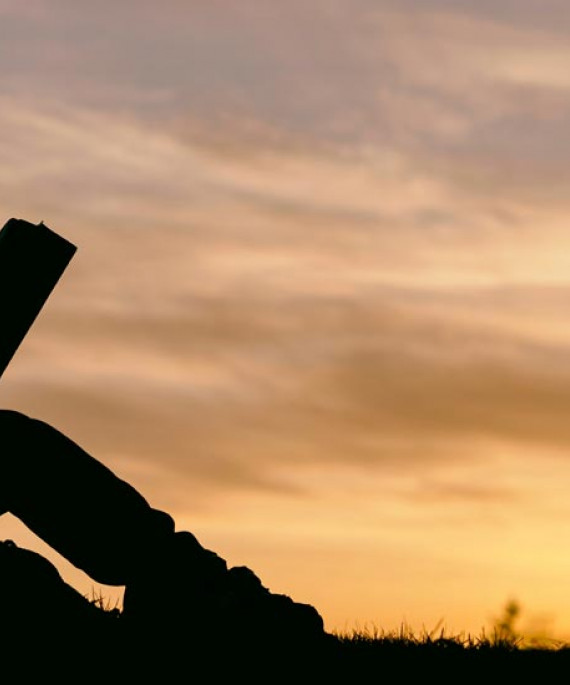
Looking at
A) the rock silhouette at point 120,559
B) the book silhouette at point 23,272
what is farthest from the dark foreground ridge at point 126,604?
the book silhouette at point 23,272

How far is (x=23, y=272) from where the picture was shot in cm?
1505

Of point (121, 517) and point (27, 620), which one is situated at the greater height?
point (121, 517)

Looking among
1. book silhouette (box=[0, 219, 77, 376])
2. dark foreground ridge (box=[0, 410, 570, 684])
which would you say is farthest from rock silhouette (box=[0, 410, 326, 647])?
book silhouette (box=[0, 219, 77, 376])

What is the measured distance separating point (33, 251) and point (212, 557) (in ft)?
9.43

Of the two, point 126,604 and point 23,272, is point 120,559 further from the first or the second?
point 23,272

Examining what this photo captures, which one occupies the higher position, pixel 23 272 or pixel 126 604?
pixel 23 272

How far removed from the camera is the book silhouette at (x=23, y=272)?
1504 cm

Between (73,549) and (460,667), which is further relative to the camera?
(460,667)

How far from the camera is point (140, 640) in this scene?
14.9 meters

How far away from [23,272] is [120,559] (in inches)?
96.0

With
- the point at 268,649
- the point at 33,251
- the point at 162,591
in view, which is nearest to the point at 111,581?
the point at 162,591

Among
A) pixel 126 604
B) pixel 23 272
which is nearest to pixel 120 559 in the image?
pixel 126 604

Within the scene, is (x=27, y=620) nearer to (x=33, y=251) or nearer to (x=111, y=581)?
(x=111, y=581)

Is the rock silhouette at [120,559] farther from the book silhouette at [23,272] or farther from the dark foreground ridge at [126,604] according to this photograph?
the book silhouette at [23,272]
